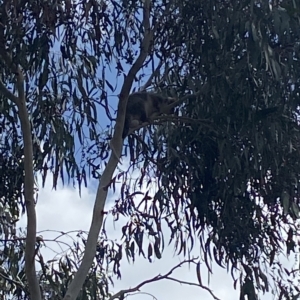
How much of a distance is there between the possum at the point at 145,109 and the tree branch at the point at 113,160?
1.03 ft

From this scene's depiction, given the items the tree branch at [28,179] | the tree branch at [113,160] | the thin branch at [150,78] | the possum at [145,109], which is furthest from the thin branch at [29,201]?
the thin branch at [150,78]

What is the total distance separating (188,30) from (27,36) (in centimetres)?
110

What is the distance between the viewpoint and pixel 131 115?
588 cm

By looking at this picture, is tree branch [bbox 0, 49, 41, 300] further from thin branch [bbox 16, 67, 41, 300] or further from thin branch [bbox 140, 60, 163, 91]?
thin branch [bbox 140, 60, 163, 91]

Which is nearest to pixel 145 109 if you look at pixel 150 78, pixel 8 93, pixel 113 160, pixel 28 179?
pixel 150 78

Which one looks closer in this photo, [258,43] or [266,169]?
[258,43]

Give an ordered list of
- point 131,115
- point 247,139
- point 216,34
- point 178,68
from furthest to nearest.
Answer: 1. point 131,115
2. point 178,68
3. point 247,139
4. point 216,34

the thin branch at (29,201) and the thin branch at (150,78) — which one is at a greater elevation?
the thin branch at (150,78)

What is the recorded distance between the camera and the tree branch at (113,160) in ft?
16.7

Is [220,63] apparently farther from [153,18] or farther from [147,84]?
[147,84]

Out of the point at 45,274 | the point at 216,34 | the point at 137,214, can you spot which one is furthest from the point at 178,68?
the point at 45,274

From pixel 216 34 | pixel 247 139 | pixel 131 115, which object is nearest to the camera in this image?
pixel 216 34

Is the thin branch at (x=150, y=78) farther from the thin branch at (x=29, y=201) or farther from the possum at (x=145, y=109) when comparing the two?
the thin branch at (x=29, y=201)

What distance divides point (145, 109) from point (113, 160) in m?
0.73
